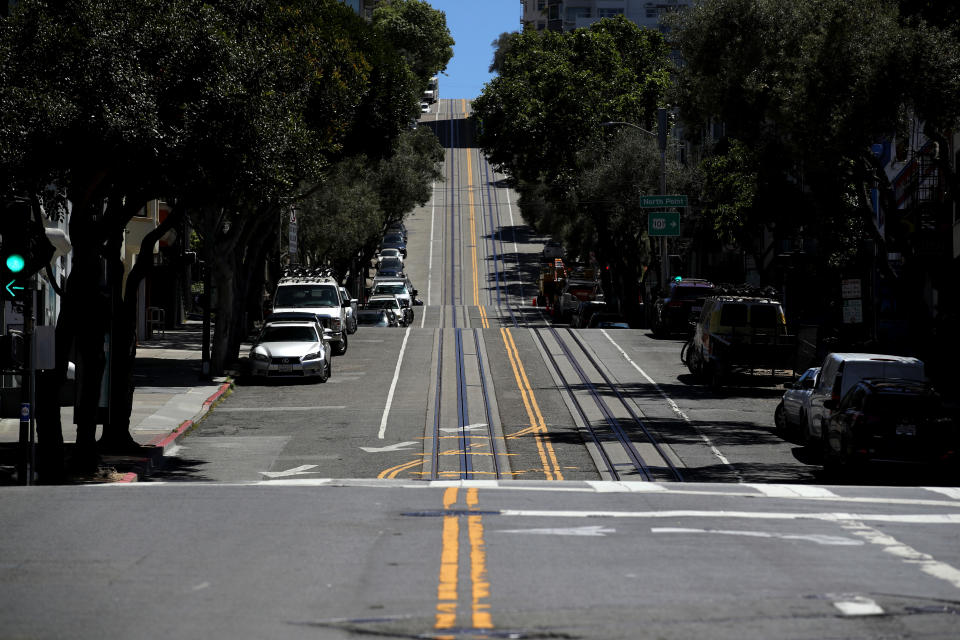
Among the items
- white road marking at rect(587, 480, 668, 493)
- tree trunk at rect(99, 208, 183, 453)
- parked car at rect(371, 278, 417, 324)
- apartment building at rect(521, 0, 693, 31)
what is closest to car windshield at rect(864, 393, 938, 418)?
white road marking at rect(587, 480, 668, 493)

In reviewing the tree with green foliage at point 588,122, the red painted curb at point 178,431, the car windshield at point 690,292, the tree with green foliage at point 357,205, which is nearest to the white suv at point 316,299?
the red painted curb at point 178,431

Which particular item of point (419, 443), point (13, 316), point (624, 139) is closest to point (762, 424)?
point (419, 443)

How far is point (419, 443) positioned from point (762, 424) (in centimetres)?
737

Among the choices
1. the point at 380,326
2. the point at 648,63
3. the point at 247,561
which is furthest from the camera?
the point at 648,63

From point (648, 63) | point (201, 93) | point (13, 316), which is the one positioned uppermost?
point (648, 63)

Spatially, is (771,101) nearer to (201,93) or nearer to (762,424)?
→ (762,424)

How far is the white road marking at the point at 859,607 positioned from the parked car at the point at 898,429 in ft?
32.8

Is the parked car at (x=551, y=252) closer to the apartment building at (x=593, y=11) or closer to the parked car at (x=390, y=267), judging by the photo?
the parked car at (x=390, y=267)

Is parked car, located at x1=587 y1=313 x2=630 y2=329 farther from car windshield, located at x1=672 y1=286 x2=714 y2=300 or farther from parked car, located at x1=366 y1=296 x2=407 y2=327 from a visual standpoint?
parked car, located at x1=366 y1=296 x2=407 y2=327

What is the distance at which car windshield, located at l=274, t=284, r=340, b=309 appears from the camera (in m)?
40.8

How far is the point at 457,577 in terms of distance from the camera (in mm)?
8953

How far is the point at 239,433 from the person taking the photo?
985 inches

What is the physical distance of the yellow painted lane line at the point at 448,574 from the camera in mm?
7742

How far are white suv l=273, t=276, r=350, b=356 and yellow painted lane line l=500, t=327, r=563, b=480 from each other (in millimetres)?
5407
